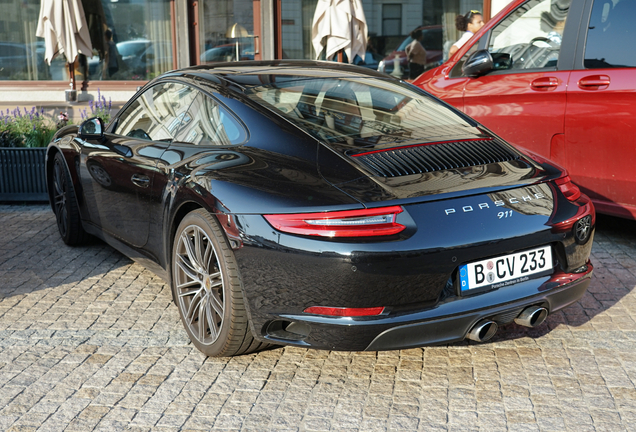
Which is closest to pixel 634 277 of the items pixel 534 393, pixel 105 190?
pixel 534 393

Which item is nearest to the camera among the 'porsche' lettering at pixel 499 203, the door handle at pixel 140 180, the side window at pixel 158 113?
the 'porsche' lettering at pixel 499 203

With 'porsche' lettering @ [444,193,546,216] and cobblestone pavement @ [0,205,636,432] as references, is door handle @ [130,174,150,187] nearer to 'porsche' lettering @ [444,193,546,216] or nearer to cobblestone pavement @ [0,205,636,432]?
cobblestone pavement @ [0,205,636,432]

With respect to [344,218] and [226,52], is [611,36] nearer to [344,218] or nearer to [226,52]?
[344,218]

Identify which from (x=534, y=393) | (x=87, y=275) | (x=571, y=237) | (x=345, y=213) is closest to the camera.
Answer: (x=345, y=213)

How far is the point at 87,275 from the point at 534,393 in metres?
3.19

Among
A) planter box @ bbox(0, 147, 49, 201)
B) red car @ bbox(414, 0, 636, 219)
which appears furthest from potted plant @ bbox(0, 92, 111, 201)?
red car @ bbox(414, 0, 636, 219)

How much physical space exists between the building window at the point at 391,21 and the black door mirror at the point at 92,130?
26.0 ft

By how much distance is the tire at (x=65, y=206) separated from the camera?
5.33 m

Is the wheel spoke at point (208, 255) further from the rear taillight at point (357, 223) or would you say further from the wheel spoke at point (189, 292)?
the rear taillight at point (357, 223)

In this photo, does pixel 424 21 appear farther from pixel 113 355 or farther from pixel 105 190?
pixel 113 355

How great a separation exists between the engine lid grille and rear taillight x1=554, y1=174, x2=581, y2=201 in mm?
242

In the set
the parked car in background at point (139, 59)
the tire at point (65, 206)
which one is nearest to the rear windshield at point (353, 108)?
the tire at point (65, 206)

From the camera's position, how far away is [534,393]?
10.1ft

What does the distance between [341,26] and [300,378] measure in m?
8.11
